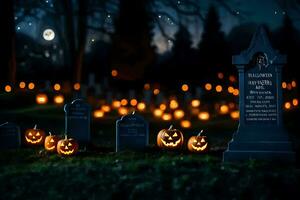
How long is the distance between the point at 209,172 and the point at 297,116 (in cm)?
1155

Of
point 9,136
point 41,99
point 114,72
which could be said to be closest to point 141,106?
point 41,99

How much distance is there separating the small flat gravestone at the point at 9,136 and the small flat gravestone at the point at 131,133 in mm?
2905

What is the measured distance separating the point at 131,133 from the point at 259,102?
10.8ft

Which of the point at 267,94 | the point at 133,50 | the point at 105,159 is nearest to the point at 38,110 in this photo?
the point at 133,50

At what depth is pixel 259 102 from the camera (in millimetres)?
12195

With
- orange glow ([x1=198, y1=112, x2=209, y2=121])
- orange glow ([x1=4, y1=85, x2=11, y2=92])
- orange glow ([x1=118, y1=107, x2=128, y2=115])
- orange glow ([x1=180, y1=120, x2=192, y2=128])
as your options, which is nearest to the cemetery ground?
orange glow ([x1=180, y1=120, x2=192, y2=128])

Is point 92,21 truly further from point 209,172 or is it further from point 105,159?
point 209,172

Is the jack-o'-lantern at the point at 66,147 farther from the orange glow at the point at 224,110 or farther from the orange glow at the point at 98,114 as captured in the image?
the orange glow at the point at 224,110

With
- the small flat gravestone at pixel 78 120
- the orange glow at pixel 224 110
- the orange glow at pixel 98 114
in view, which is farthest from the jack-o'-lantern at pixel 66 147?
the orange glow at pixel 224 110

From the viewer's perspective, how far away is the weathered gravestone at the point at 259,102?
39.3 feet

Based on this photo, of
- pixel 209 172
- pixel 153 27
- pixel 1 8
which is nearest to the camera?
pixel 209 172

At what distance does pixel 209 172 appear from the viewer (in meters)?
10.2

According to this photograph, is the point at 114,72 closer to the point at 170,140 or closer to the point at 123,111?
the point at 123,111

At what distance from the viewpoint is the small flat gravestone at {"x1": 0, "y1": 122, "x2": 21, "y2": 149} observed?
1430cm
